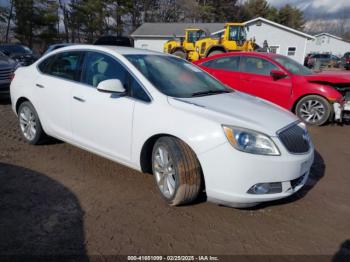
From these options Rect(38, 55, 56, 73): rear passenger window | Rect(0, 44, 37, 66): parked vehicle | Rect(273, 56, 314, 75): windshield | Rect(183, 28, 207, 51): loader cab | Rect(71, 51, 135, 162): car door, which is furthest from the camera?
Rect(183, 28, 207, 51): loader cab

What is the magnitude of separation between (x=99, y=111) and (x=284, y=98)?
4.42 m

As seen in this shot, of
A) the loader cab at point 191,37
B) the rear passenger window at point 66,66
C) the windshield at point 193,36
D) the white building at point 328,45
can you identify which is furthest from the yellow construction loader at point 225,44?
the white building at point 328,45

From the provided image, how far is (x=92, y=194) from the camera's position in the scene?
327 centimetres

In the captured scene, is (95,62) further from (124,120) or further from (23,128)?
(23,128)

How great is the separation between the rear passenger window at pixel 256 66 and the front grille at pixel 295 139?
150 inches

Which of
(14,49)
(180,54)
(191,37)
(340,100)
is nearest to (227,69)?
(340,100)

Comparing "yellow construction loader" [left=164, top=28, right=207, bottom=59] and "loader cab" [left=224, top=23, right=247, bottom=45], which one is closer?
"loader cab" [left=224, top=23, right=247, bottom=45]

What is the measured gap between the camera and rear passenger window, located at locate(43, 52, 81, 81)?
3.91 meters

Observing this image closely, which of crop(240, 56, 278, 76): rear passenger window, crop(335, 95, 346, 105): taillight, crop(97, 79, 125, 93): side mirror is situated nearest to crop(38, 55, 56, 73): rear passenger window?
crop(97, 79, 125, 93): side mirror

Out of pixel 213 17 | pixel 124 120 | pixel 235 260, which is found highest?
pixel 213 17

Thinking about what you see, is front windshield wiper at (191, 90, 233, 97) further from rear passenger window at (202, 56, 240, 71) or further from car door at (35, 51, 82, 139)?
rear passenger window at (202, 56, 240, 71)

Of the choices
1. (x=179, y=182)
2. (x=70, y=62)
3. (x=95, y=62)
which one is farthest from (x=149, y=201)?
(x=70, y=62)

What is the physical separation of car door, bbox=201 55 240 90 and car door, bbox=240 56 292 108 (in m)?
0.13

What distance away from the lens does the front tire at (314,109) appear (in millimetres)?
6215
